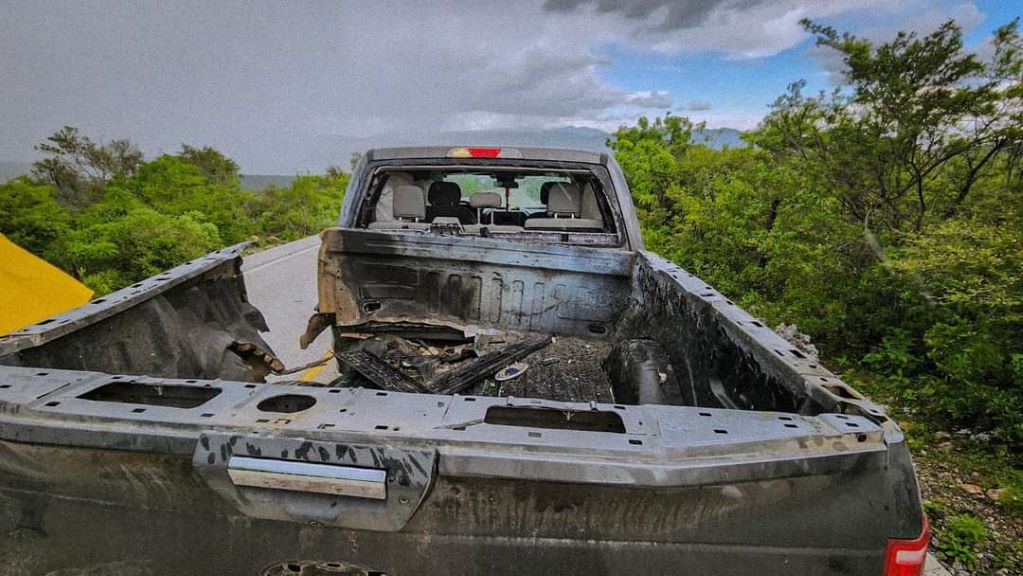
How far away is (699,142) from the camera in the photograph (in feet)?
53.5

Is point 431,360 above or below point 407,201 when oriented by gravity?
below

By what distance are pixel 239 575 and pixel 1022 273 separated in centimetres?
589

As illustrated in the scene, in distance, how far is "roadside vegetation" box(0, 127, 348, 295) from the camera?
1234 cm

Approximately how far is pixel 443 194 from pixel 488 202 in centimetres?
69

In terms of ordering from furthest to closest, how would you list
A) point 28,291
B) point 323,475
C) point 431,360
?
point 28,291 < point 431,360 < point 323,475

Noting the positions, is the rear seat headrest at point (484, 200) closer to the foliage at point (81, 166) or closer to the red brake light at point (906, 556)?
the red brake light at point (906, 556)

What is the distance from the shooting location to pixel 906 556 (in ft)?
4.25

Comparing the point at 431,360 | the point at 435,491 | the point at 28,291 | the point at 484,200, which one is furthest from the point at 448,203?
the point at 28,291

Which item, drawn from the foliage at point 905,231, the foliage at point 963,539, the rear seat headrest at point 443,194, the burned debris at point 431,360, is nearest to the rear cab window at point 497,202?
the rear seat headrest at point 443,194

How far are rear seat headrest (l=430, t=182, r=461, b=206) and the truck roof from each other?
1025 millimetres

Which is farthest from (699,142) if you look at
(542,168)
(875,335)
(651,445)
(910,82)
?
(651,445)

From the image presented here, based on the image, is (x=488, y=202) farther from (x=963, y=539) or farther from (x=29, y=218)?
(x=29, y=218)

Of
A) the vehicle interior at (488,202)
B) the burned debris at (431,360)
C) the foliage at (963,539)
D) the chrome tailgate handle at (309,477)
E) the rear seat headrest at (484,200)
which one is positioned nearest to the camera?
the chrome tailgate handle at (309,477)

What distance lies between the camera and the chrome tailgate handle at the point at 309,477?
4.14ft
